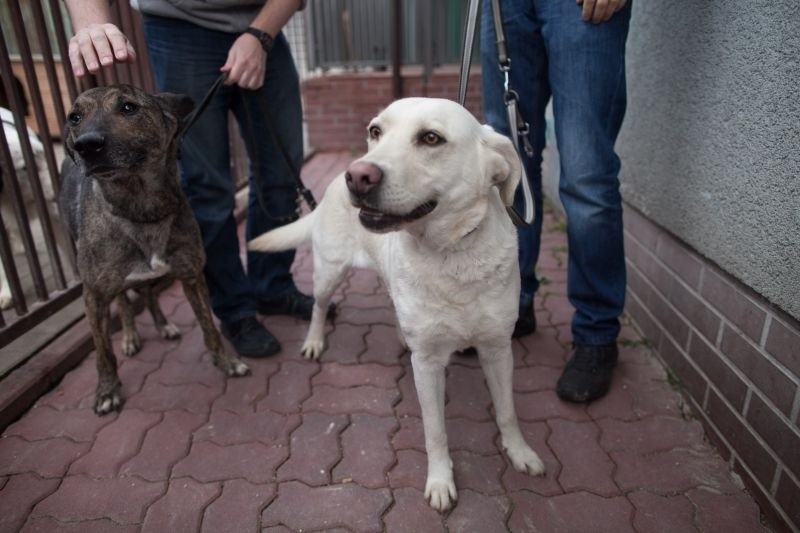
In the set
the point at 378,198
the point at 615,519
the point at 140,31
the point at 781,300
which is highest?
the point at 140,31

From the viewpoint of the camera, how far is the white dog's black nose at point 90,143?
1956 mm

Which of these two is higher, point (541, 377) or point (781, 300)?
point (781, 300)

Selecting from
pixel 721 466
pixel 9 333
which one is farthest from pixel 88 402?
pixel 721 466

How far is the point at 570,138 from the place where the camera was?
7.35ft

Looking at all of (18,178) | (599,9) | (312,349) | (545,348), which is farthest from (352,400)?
(18,178)

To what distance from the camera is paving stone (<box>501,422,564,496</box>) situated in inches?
78.7

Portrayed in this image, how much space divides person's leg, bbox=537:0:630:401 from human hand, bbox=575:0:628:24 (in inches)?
1.3

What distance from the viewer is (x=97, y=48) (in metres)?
1.95

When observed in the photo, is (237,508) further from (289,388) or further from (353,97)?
(353,97)

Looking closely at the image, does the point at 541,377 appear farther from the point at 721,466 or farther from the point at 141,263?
the point at 141,263

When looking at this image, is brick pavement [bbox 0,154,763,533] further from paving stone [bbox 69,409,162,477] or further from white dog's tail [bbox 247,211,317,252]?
white dog's tail [bbox 247,211,317,252]

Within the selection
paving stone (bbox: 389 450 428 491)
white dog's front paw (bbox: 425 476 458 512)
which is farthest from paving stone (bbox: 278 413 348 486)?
white dog's front paw (bbox: 425 476 458 512)

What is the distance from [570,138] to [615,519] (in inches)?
58.6

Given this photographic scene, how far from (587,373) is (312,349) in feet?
4.70
